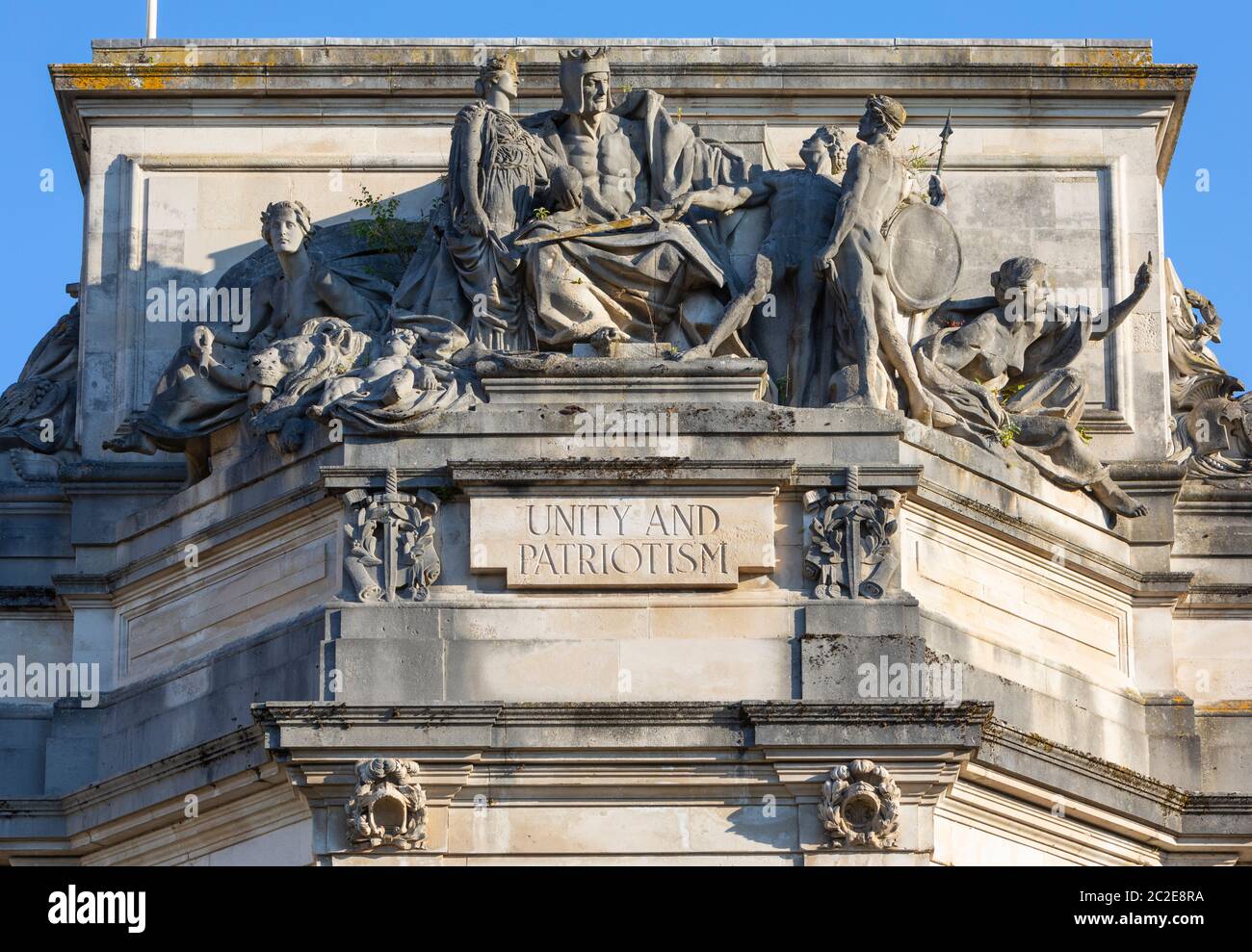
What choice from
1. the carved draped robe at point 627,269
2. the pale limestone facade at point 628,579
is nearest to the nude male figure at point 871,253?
the pale limestone facade at point 628,579

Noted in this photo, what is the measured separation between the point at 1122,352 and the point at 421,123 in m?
7.44

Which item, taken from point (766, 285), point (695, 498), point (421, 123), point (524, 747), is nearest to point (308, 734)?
point (524, 747)

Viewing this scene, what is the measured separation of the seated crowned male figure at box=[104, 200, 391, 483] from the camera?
31828 millimetres

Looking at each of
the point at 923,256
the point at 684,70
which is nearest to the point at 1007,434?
the point at 923,256

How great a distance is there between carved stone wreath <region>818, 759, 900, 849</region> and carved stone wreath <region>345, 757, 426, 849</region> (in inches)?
133

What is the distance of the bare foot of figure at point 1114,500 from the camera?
32.0 meters

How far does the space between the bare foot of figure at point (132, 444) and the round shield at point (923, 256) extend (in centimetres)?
725

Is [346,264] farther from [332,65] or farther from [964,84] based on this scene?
[964,84]

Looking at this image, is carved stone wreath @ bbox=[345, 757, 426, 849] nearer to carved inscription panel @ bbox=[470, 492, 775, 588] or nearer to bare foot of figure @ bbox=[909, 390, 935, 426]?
carved inscription panel @ bbox=[470, 492, 775, 588]

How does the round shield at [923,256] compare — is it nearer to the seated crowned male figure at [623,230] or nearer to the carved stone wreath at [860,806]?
the seated crowned male figure at [623,230]

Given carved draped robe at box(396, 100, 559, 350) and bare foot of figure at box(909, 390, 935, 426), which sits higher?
carved draped robe at box(396, 100, 559, 350)

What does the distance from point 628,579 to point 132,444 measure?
5835mm

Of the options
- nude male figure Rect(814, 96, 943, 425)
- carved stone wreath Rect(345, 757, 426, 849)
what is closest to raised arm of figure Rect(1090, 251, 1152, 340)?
nude male figure Rect(814, 96, 943, 425)
